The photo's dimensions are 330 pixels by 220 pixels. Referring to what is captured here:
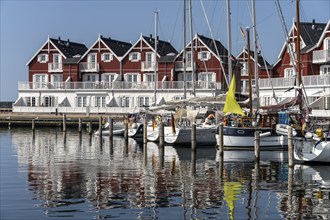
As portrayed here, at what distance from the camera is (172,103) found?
193 ft

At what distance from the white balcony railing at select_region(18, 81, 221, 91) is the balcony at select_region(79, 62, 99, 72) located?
116 inches

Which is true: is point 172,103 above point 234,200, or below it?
above

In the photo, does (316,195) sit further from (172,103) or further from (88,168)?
(172,103)

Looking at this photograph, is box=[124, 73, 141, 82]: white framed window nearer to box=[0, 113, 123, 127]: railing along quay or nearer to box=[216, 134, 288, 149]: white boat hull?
box=[0, 113, 123, 127]: railing along quay

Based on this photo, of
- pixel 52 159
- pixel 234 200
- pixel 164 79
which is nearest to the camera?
pixel 234 200

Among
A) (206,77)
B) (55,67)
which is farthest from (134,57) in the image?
(55,67)

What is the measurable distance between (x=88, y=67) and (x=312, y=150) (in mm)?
62891

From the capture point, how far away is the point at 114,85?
92.9 m

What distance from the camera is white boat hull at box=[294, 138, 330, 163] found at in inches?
1480

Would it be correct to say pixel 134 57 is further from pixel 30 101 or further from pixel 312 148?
pixel 312 148

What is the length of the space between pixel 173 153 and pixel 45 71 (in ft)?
185

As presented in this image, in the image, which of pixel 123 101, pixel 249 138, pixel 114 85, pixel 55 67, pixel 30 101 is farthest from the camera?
pixel 55 67

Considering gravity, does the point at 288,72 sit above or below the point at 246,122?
above

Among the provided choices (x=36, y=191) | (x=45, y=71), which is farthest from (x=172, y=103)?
(x=45, y=71)
